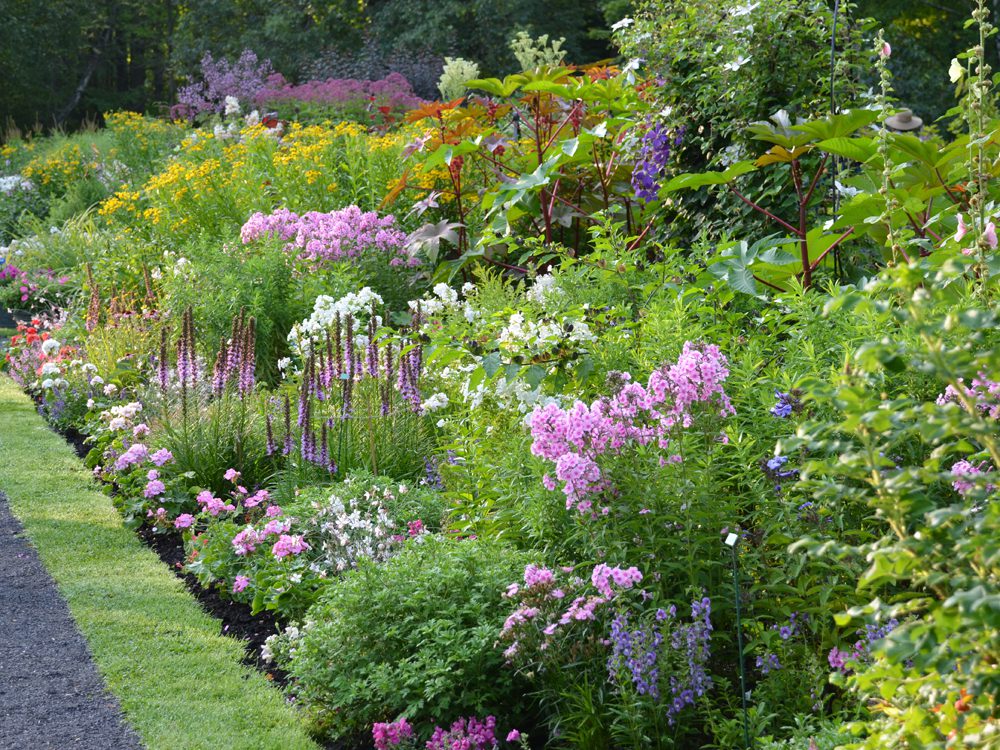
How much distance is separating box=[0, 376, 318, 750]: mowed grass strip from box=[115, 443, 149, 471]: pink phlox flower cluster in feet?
0.78

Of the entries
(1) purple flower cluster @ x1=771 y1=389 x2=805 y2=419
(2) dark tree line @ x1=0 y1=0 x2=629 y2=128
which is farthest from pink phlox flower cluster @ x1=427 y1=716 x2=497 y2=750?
(2) dark tree line @ x1=0 y1=0 x2=629 y2=128

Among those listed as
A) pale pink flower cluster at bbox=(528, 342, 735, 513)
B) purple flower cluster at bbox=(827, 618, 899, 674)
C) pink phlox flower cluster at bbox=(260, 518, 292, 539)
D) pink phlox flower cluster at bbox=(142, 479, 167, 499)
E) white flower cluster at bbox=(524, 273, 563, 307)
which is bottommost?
pink phlox flower cluster at bbox=(142, 479, 167, 499)

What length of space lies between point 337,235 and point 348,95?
26.8ft

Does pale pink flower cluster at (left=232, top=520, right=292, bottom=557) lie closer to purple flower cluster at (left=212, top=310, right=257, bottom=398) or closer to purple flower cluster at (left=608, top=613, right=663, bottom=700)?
purple flower cluster at (left=212, top=310, right=257, bottom=398)

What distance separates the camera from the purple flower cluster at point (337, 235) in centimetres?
666

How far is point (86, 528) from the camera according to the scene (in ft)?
15.8

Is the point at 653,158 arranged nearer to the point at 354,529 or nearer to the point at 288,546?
the point at 354,529

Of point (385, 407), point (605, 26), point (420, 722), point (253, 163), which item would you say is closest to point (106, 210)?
Answer: point (253, 163)

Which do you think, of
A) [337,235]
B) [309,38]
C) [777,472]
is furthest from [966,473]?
[309,38]

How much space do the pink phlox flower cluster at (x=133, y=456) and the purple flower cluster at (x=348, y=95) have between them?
9.15 meters

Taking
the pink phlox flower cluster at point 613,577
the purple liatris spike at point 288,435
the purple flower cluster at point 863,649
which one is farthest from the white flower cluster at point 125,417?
the purple flower cluster at point 863,649

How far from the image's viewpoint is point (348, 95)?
1423 cm

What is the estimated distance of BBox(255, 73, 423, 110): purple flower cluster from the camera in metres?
14.0

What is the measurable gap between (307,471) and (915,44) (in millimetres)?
15192
